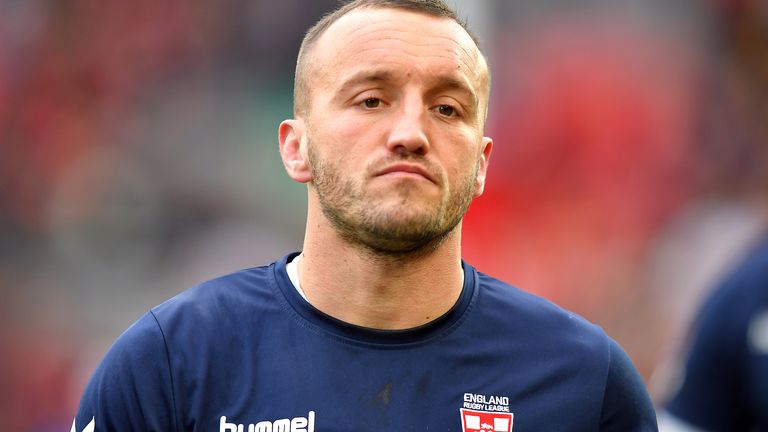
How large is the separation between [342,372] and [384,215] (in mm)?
445

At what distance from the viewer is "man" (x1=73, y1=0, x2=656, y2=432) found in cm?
313

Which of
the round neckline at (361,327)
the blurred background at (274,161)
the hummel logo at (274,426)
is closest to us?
the hummel logo at (274,426)

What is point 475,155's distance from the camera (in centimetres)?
339

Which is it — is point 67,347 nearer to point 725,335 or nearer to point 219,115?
point 219,115

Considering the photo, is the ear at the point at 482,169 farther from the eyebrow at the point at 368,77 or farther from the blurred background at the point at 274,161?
the blurred background at the point at 274,161

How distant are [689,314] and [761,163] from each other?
168 cm

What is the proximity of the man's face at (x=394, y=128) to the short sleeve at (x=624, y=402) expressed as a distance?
64cm

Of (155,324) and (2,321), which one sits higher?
(155,324)

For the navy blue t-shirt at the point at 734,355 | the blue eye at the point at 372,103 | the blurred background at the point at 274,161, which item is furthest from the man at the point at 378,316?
the blurred background at the point at 274,161

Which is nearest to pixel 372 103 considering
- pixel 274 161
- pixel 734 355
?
pixel 734 355

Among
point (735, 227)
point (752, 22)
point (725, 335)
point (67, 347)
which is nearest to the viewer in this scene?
point (725, 335)

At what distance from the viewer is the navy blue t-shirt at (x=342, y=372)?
3.09 m

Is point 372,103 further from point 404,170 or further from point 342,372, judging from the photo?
point 342,372

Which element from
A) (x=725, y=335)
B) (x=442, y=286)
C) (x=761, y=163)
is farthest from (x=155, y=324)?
(x=761, y=163)
